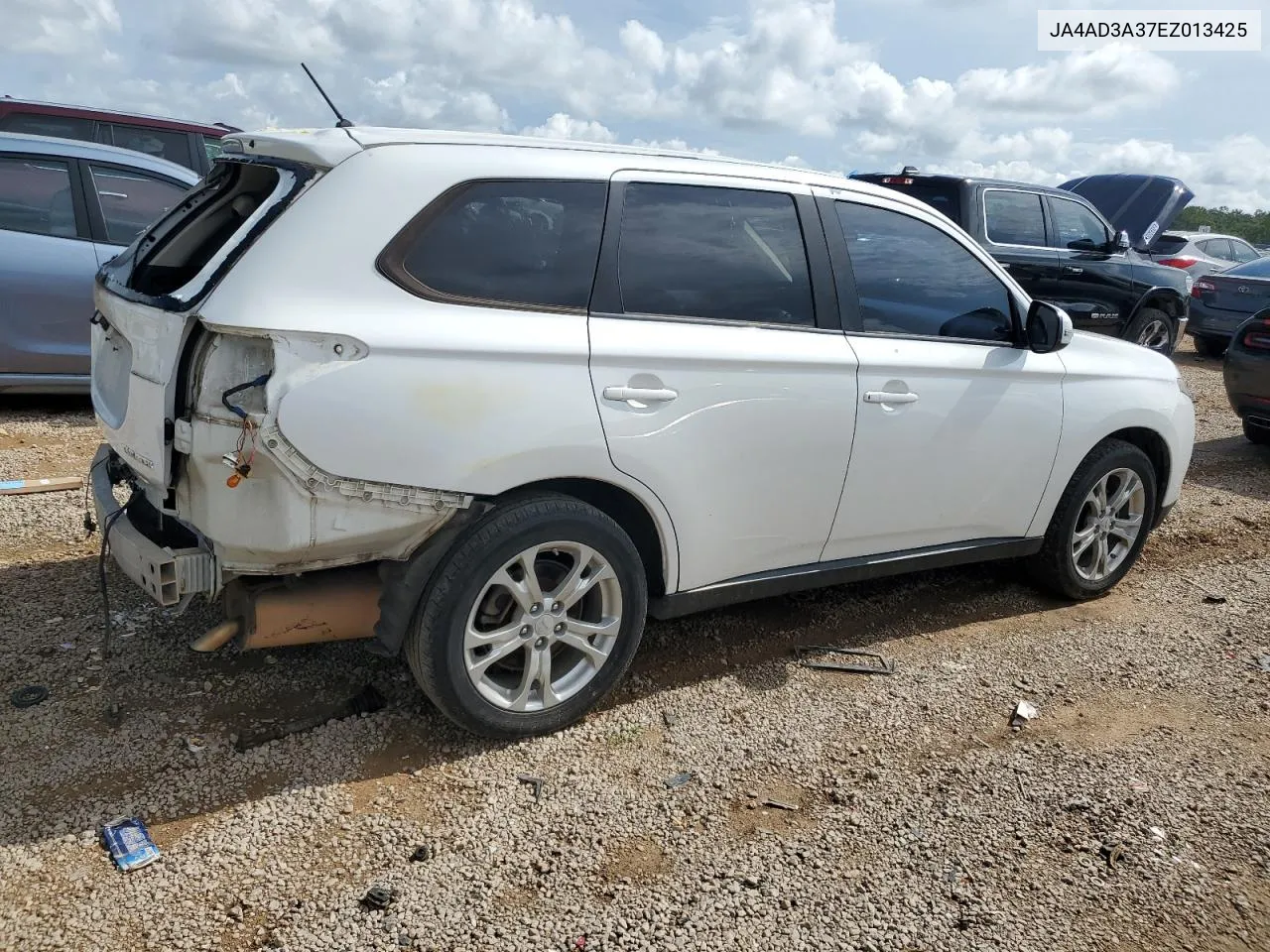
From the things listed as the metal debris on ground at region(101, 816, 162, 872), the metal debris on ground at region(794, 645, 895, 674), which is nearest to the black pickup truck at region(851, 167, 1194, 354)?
the metal debris on ground at region(794, 645, 895, 674)

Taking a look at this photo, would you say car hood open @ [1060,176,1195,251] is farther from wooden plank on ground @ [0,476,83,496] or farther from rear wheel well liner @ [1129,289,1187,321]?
wooden plank on ground @ [0,476,83,496]

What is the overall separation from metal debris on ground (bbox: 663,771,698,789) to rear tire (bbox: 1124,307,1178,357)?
9.84 metres

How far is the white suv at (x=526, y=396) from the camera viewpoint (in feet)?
9.39

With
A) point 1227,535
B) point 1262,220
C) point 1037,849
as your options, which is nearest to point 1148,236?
point 1227,535

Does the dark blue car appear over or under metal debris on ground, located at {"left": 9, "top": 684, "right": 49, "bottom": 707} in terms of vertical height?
over

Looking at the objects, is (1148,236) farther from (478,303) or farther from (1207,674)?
(478,303)

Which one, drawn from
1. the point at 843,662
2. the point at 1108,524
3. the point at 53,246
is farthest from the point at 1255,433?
the point at 53,246

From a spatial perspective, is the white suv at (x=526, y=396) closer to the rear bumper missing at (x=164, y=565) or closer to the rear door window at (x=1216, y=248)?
the rear bumper missing at (x=164, y=565)

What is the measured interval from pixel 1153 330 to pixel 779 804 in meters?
10.5

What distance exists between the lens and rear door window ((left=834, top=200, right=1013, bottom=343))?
3945mm

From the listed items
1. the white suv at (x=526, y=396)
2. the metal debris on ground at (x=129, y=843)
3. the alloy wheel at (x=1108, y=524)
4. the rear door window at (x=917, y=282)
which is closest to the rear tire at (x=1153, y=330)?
the alloy wheel at (x=1108, y=524)

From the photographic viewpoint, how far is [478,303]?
121 inches

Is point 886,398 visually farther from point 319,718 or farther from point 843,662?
point 319,718

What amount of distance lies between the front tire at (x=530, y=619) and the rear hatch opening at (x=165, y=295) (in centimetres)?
91
